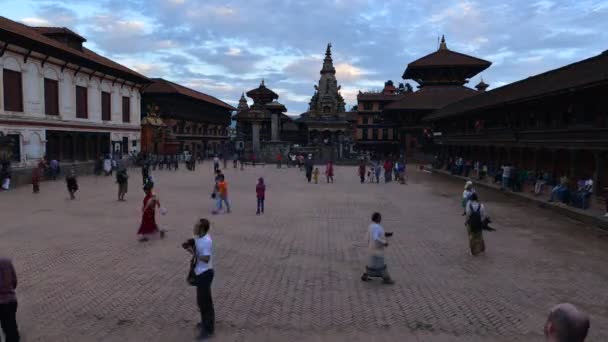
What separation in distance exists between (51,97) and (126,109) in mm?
10865

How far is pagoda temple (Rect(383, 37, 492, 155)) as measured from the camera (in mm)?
48219

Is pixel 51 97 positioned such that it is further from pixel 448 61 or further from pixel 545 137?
pixel 448 61

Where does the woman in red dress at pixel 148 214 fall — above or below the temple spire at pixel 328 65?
below

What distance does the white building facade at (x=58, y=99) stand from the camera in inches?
964

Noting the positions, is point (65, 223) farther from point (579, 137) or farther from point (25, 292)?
point (579, 137)

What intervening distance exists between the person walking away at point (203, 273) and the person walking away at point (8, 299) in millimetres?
1914

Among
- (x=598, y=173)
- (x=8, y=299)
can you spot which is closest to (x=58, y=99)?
(x=8, y=299)

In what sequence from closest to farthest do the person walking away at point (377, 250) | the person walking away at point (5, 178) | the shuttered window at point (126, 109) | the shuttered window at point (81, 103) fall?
1. the person walking away at point (377, 250)
2. the person walking away at point (5, 178)
3. the shuttered window at point (81, 103)
4. the shuttered window at point (126, 109)

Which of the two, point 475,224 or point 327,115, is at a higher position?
point 327,115

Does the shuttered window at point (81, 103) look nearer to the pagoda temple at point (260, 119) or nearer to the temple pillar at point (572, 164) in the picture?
the pagoda temple at point (260, 119)

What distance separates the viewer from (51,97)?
28.3m

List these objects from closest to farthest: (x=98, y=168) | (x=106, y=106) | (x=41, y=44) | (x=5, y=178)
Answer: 1. (x=5, y=178)
2. (x=41, y=44)
3. (x=98, y=168)
4. (x=106, y=106)

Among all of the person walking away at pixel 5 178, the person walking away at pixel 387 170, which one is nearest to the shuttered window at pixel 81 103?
the person walking away at pixel 5 178

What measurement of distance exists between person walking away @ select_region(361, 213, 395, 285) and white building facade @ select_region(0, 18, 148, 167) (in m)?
23.6
